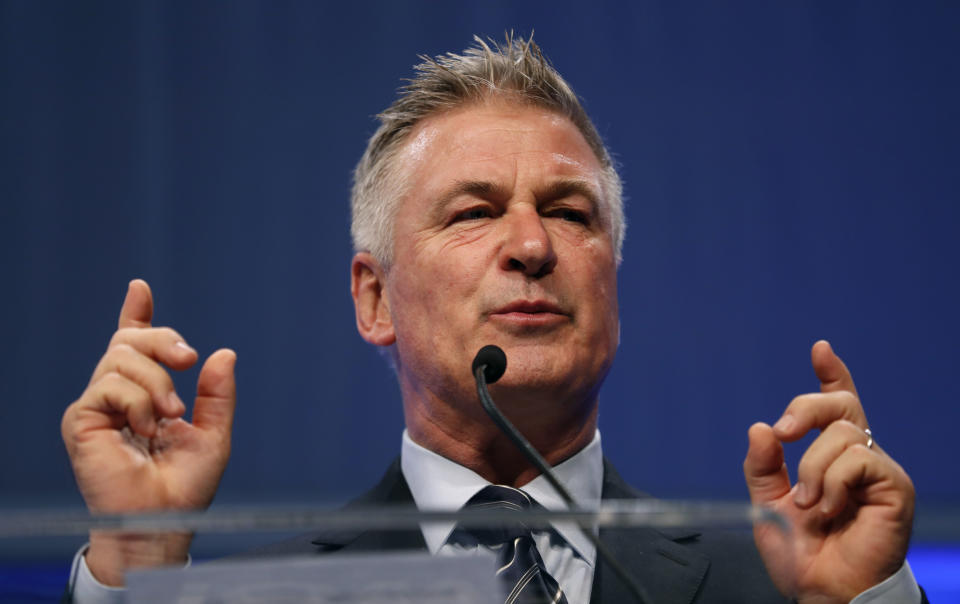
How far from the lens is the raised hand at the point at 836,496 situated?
0.89 m

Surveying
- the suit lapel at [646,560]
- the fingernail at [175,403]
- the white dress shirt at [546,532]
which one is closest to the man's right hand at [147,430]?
the fingernail at [175,403]

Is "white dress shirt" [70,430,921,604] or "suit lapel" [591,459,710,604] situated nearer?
"white dress shirt" [70,430,921,604]

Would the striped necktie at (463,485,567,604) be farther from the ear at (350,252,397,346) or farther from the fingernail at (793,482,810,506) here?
the ear at (350,252,397,346)

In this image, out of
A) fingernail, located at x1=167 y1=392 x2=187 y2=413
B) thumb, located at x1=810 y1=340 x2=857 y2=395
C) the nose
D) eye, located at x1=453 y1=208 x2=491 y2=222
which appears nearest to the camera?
fingernail, located at x1=167 y1=392 x2=187 y2=413

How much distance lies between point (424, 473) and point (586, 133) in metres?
0.60

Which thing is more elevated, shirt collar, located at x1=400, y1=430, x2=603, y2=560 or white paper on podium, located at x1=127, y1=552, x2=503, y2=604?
white paper on podium, located at x1=127, y1=552, x2=503, y2=604

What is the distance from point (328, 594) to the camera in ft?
1.51

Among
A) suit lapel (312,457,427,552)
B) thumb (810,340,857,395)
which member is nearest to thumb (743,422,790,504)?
thumb (810,340,857,395)

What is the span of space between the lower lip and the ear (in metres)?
0.27

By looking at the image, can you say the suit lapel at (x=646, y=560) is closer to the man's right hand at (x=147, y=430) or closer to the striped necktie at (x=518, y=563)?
the striped necktie at (x=518, y=563)

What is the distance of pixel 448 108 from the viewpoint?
141cm

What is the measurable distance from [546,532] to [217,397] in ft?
1.33

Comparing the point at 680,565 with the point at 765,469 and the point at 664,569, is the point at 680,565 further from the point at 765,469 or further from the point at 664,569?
the point at 765,469

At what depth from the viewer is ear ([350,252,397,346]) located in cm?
143
